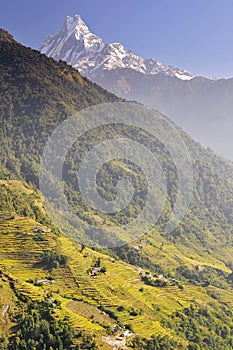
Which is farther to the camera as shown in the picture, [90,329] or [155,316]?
[155,316]

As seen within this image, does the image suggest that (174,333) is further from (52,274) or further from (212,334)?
(52,274)

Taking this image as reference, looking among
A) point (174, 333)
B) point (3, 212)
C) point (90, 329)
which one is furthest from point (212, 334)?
point (3, 212)

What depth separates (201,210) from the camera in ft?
361

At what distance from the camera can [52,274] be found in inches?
1768

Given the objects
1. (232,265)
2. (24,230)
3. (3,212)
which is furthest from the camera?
(232,265)

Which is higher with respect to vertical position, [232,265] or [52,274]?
[232,265]

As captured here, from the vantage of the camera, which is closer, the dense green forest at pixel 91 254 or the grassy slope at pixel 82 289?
the dense green forest at pixel 91 254

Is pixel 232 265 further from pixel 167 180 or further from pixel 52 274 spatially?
pixel 52 274

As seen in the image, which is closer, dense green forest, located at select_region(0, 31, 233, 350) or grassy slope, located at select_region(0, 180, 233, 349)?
dense green forest, located at select_region(0, 31, 233, 350)

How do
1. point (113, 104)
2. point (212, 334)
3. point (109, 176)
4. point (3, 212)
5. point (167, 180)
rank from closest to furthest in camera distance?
1. point (212, 334)
2. point (3, 212)
3. point (109, 176)
4. point (167, 180)
5. point (113, 104)

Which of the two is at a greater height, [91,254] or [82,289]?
[91,254]

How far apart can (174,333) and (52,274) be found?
1430 cm

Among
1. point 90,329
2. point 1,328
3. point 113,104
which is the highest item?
point 113,104

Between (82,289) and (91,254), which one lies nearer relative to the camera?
(82,289)
